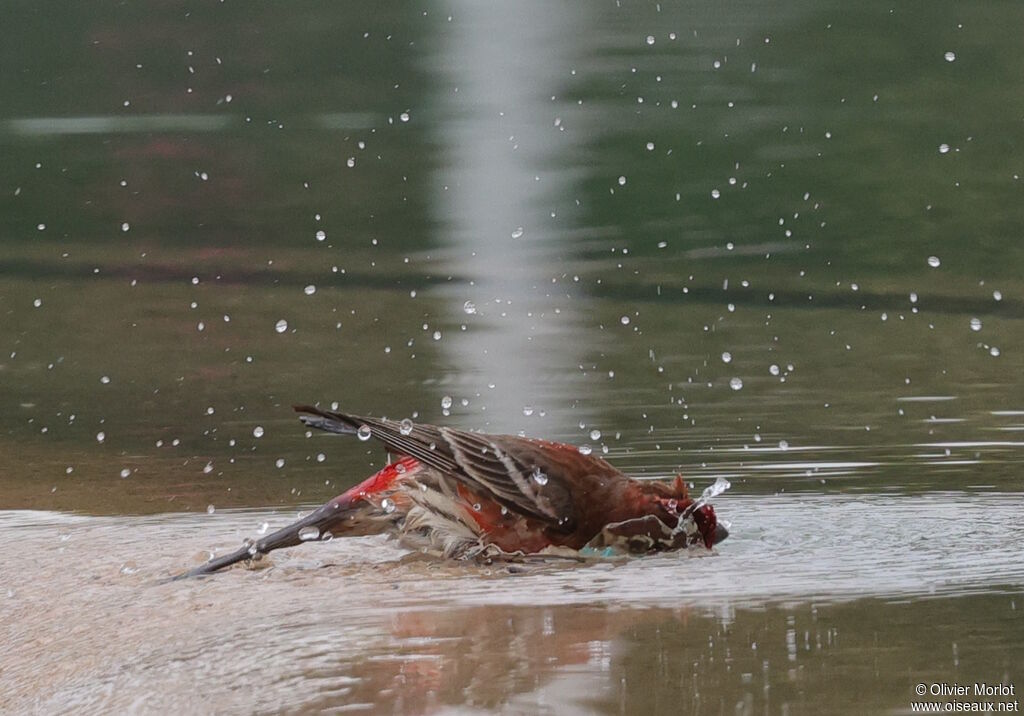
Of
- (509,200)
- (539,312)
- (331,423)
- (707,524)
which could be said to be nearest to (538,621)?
(707,524)

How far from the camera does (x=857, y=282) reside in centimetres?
1037

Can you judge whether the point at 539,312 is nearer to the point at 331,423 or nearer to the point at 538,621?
the point at 331,423

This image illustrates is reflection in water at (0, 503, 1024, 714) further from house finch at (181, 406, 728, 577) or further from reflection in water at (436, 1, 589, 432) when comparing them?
reflection in water at (436, 1, 589, 432)

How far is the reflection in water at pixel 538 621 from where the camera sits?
4.04 meters

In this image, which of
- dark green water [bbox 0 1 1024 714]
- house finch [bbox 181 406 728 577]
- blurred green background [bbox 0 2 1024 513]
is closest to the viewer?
dark green water [bbox 0 1 1024 714]

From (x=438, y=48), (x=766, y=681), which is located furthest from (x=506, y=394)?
(x=438, y=48)

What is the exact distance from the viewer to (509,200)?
1274 centimetres

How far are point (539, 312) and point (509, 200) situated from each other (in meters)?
3.06

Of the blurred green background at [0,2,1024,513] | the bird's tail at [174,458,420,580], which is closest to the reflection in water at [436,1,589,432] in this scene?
the blurred green background at [0,2,1024,513]

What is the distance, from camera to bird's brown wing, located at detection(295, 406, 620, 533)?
18.0 feet

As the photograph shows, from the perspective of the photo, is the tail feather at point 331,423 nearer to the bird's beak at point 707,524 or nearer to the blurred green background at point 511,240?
the blurred green background at point 511,240

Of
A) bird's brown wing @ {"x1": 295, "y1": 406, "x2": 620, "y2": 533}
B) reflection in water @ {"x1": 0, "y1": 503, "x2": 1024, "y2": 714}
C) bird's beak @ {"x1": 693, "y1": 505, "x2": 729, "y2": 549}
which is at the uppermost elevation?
bird's brown wing @ {"x1": 295, "y1": 406, "x2": 620, "y2": 533}

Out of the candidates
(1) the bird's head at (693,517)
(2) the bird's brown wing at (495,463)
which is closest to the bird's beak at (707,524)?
(1) the bird's head at (693,517)

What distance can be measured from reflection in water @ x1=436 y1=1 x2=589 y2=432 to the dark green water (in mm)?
43
